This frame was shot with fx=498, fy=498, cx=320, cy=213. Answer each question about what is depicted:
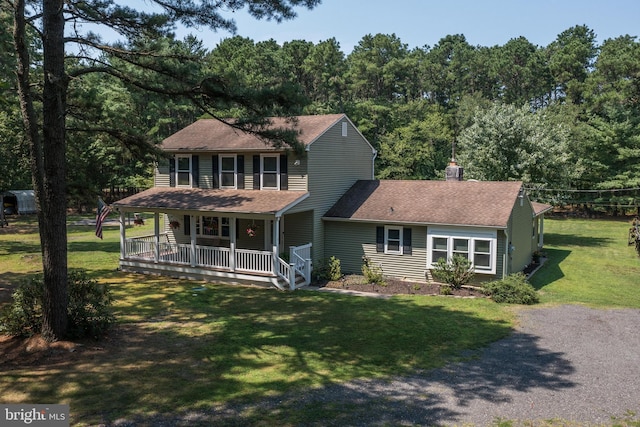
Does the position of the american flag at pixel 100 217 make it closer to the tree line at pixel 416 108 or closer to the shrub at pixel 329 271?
the tree line at pixel 416 108

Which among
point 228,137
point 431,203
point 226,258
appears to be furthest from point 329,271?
point 228,137

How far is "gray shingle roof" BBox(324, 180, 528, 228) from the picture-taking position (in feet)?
61.6

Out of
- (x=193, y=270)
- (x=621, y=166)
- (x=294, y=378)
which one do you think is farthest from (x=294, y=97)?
(x=621, y=166)

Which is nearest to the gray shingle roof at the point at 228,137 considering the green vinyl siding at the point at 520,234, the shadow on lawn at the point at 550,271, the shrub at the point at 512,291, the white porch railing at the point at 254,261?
the white porch railing at the point at 254,261

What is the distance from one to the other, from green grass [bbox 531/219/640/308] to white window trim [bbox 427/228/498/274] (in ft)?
7.10

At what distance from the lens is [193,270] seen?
794 inches

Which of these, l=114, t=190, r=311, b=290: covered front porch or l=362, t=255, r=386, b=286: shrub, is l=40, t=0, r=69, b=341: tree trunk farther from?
l=362, t=255, r=386, b=286: shrub

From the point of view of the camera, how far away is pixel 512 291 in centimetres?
1702

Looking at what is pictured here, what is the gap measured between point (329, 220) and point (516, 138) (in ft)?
44.8

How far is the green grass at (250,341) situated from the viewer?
28.7 feet

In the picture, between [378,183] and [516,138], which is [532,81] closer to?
[516,138]

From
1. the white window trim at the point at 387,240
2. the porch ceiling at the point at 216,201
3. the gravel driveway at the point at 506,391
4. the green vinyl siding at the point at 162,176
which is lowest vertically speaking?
the gravel driveway at the point at 506,391

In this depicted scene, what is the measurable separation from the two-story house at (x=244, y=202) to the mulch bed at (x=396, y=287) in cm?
151

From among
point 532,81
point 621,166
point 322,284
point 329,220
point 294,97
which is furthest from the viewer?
point 532,81
